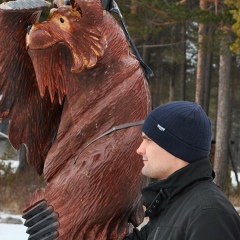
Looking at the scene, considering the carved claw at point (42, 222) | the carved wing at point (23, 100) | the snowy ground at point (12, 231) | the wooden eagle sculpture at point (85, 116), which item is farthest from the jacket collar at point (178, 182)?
the snowy ground at point (12, 231)

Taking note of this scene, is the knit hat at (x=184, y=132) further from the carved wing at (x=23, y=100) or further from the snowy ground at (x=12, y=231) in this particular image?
the snowy ground at (x=12, y=231)

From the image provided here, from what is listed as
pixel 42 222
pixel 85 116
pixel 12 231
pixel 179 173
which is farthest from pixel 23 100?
Result: pixel 12 231

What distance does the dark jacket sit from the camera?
63.3 inches

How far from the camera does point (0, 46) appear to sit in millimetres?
2832

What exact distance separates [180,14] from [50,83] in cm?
698

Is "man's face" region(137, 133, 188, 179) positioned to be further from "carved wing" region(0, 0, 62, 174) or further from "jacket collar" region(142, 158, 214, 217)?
"carved wing" region(0, 0, 62, 174)

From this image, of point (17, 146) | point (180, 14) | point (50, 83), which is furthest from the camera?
point (180, 14)

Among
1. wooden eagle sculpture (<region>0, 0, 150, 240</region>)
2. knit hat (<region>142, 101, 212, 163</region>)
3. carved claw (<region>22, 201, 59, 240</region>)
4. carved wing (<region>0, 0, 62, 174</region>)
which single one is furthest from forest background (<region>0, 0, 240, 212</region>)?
knit hat (<region>142, 101, 212, 163</region>)

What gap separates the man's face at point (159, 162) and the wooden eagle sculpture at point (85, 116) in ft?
2.06

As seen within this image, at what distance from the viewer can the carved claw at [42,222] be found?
256 centimetres

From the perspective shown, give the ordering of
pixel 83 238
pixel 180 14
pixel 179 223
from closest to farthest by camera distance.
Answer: pixel 179 223, pixel 83 238, pixel 180 14

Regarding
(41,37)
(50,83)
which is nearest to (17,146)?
(50,83)

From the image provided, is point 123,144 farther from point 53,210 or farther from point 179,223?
point 179,223

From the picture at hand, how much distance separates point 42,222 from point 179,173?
102cm
